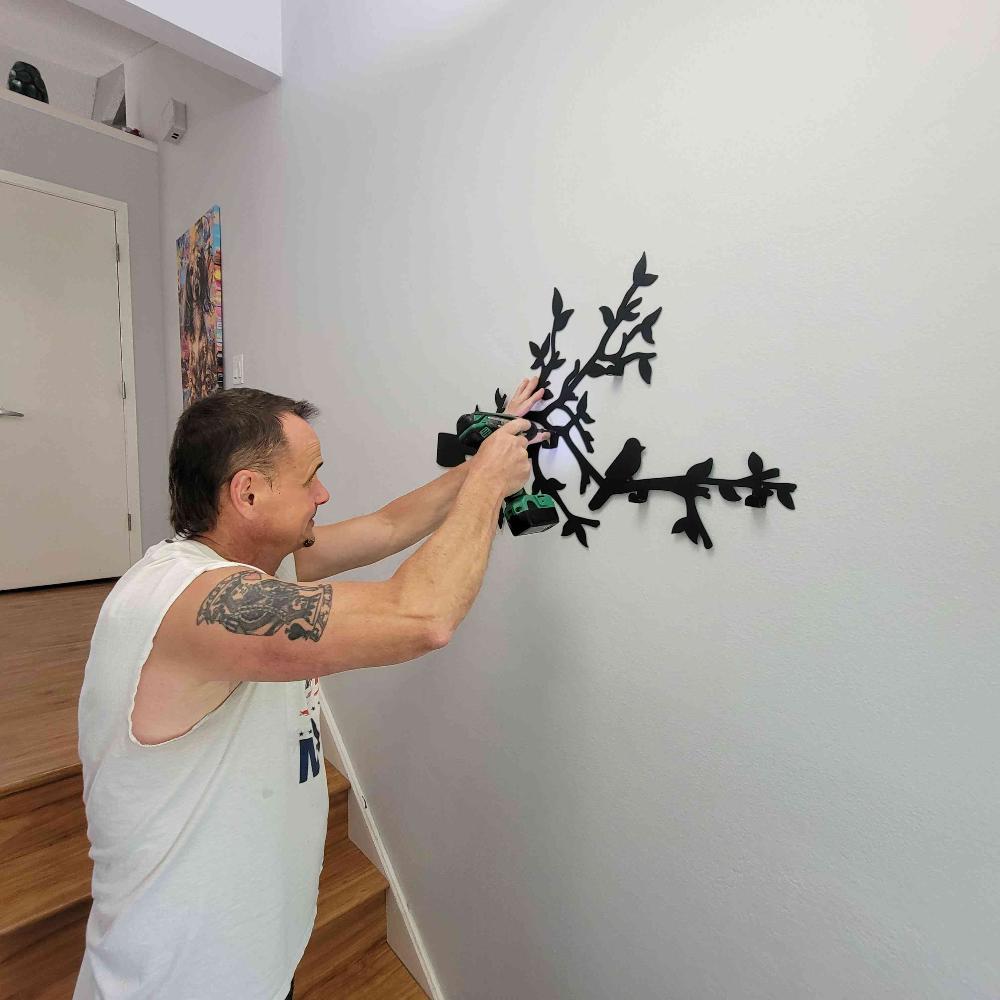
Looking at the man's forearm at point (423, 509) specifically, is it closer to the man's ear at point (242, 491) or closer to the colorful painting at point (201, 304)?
the man's ear at point (242, 491)

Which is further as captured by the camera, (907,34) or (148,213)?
(148,213)

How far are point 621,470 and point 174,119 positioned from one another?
3.21m

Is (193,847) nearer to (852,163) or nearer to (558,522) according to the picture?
(558,522)

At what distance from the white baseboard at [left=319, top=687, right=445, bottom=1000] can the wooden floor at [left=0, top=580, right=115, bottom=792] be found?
0.70m

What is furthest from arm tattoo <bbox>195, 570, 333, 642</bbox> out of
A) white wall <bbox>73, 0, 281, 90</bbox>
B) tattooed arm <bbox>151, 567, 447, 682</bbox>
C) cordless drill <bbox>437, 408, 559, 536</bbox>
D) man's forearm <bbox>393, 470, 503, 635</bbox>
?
white wall <bbox>73, 0, 281, 90</bbox>

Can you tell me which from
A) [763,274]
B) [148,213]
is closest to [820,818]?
[763,274]

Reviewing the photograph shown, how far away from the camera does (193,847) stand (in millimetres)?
884

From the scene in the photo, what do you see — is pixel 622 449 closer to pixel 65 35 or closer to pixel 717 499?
pixel 717 499

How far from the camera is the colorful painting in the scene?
2588 millimetres

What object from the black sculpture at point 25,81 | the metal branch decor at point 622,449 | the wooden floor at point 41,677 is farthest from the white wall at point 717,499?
the black sculpture at point 25,81

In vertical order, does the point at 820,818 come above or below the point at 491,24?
below

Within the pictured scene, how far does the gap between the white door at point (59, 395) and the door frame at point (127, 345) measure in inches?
1.0

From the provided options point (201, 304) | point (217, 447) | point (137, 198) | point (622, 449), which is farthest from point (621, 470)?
point (137, 198)

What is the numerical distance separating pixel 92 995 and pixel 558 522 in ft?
3.43
